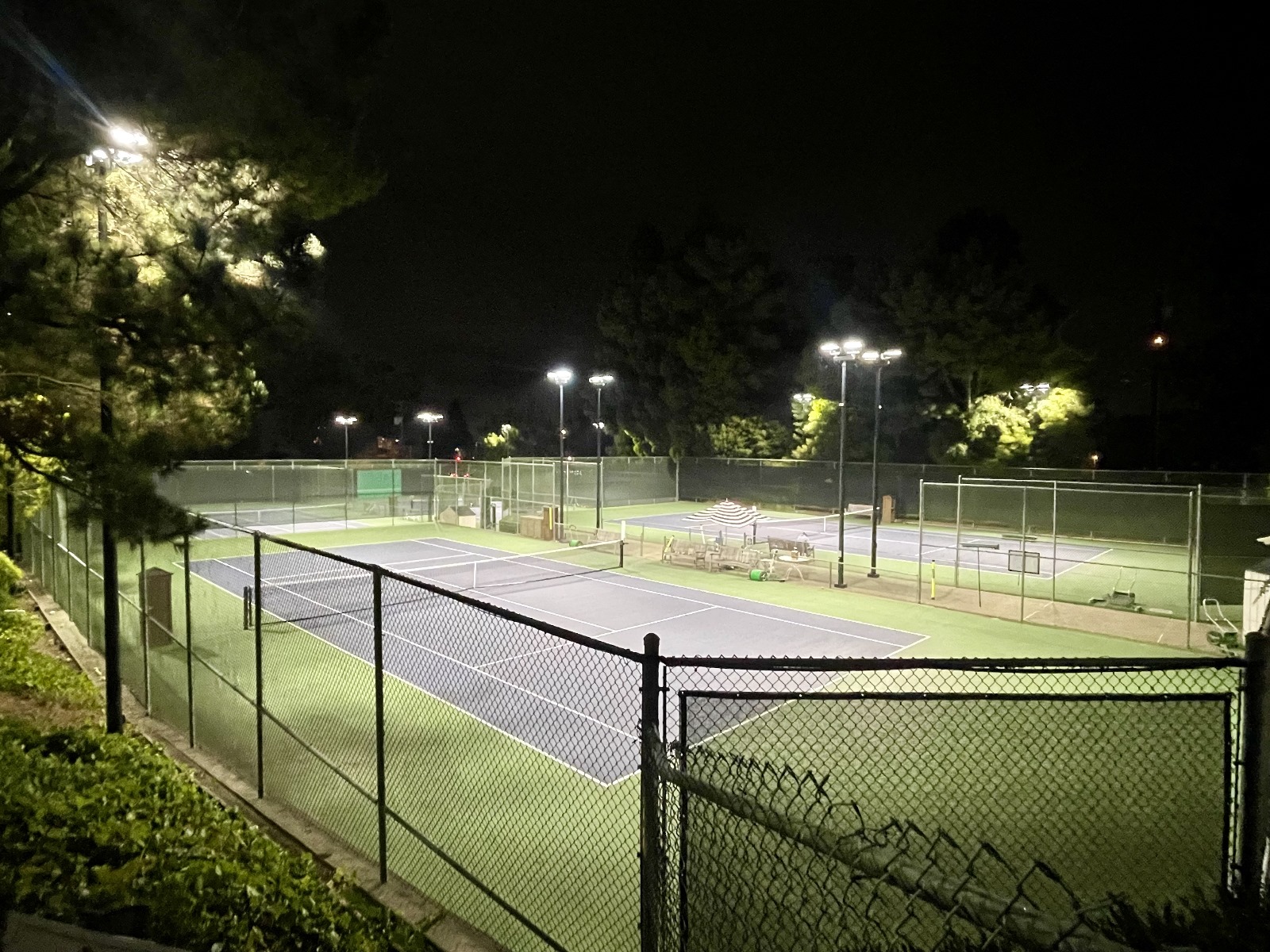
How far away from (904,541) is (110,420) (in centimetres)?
3101

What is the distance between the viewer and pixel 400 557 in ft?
90.2

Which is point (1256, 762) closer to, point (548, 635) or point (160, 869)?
point (160, 869)

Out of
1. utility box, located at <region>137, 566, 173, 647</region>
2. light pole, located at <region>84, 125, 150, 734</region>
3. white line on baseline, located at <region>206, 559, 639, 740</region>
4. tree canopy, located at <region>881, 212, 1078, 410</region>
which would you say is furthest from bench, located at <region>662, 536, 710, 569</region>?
tree canopy, located at <region>881, 212, 1078, 410</region>

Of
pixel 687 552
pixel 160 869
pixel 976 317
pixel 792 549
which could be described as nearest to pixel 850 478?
pixel 976 317

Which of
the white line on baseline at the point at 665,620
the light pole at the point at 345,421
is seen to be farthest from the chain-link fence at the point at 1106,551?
the light pole at the point at 345,421

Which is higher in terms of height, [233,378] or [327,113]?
[327,113]

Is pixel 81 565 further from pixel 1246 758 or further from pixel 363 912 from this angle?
pixel 1246 758

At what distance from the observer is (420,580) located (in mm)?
17469

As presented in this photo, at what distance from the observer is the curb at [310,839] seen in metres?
5.38

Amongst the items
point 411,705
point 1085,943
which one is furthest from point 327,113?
point 411,705

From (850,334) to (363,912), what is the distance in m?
50.0

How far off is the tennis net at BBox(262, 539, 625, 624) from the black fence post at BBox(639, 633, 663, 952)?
13.5 metres

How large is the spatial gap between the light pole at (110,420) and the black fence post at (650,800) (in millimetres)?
5566

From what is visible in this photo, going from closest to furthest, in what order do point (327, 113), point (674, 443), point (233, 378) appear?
point (327, 113) → point (233, 378) → point (674, 443)
